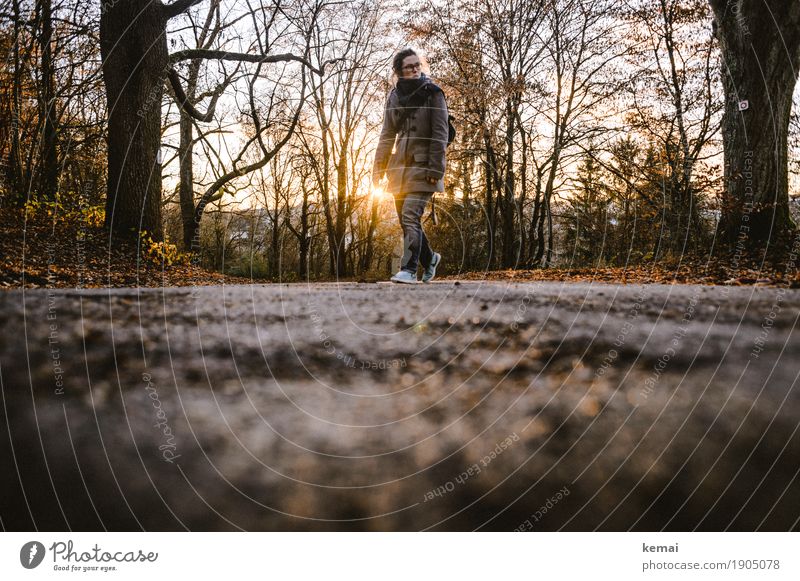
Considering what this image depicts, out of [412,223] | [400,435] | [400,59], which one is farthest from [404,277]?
[400,435]

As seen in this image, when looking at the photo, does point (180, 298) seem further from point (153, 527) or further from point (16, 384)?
point (153, 527)

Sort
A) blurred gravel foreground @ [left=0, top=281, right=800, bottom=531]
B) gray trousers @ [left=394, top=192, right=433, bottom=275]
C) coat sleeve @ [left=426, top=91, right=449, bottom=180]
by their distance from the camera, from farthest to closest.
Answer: gray trousers @ [left=394, top=192, right=433, bottom=275]
coat sleeve @ [left=426, top=91, right=449, bottom=180]
blurred gravel foreground @ [left=0, top=281, right=800, bottom=531]

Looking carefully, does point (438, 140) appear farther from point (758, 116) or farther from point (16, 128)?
point (16, 128)

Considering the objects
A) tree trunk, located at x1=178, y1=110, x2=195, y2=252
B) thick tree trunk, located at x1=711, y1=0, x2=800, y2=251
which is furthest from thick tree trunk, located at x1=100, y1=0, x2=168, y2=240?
thick tree trunk, located at x1=711, y1=0, x2=800, y2=251

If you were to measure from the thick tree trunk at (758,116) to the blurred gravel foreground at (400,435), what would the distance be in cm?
589

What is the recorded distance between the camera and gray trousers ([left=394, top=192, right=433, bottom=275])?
4680 millimetres

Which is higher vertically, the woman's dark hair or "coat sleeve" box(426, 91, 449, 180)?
the woman's dark hair

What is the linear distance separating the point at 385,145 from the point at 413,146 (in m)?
0.43

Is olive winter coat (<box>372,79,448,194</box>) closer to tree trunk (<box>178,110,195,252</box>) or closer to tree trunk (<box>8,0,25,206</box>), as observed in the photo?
tree trunk (<box>8,0,25,206</box>)

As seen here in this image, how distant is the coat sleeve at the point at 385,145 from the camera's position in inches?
191

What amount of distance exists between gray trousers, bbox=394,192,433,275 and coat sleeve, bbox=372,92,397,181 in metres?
0.40

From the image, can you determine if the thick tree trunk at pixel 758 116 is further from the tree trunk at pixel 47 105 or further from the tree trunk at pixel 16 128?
the tree trunk at pixel 16 128

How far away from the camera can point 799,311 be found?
1755 millimetres

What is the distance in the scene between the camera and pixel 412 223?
4.67 meters
